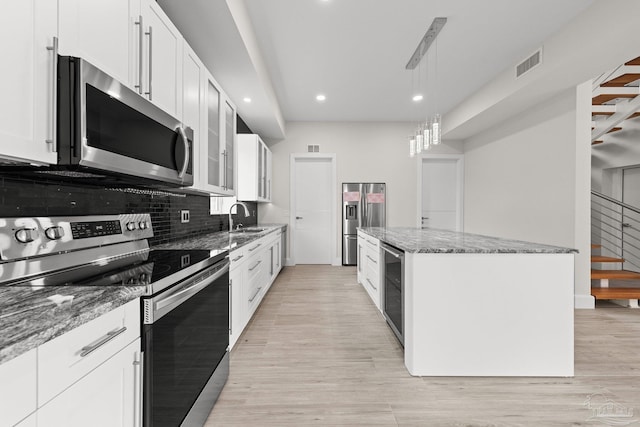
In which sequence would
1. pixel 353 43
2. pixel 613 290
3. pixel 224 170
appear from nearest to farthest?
pixel 224 170 < pixel 353 43 < pixel 613 290

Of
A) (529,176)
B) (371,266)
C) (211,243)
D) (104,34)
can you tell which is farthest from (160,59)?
(529,176)

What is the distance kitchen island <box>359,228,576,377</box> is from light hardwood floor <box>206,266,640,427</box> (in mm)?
113

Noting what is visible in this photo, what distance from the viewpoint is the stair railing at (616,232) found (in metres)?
5.21

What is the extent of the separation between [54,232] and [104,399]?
2.61 ft

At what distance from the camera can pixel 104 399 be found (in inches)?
34.9

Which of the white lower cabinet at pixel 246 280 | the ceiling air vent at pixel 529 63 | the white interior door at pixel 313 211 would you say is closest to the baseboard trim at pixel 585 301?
the ceiling air vent at pixel 529 63

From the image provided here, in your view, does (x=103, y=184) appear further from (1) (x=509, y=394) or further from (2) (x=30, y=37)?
(1) (x=509, y=394)

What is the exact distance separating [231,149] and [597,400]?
3.42m

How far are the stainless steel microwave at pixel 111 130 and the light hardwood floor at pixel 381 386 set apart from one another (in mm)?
1354

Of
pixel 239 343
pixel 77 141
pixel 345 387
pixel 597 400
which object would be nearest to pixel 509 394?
pixel 597 400

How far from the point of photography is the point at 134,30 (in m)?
1.57

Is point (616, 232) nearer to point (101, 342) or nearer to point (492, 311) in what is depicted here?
point (492, 311)

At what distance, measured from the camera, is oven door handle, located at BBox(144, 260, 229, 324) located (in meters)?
1.07

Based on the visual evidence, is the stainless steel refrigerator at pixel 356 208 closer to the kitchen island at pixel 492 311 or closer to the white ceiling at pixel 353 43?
the white ceiling at pixel 353 43
